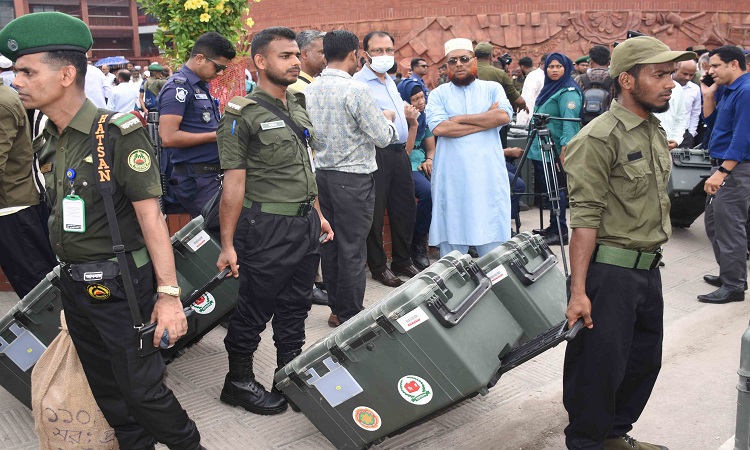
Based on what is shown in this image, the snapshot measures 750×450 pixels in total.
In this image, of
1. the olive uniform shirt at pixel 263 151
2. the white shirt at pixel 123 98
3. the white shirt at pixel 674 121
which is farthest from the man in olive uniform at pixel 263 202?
the white shirt at pixel 123 98

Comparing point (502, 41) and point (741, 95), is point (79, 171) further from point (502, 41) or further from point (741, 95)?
point (502, 41)

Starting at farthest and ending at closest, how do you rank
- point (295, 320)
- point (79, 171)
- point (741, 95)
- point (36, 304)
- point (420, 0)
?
point (420, 0) → point (741, 95) → point (295, 320) → point (36, 304) → point (79, 171)

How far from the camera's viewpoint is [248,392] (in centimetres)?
379

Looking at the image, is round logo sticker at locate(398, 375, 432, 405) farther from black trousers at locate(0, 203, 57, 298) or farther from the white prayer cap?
the white prayer cap

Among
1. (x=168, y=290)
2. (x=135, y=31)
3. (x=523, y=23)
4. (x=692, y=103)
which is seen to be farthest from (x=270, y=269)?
(x=135, y=31)

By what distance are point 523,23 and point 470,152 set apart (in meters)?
11.6

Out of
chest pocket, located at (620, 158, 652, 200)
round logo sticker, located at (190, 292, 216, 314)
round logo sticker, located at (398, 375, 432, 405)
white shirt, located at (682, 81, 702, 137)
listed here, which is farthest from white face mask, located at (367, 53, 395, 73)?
white shirt, located at (682, 81, 702, 137)

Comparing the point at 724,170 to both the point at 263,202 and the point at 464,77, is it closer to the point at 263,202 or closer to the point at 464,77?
the point at 464,77

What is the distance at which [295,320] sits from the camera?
3.92 metres

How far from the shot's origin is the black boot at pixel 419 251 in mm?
6610

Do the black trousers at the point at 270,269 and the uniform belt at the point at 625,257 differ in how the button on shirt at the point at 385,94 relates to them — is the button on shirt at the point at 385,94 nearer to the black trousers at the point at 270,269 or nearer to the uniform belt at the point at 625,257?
the black trousers at the point at 270,269

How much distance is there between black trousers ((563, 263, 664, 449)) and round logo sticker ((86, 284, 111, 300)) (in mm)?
1944

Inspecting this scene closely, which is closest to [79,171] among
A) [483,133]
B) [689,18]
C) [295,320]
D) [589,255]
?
[295,320]

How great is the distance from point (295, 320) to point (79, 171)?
161 cm
